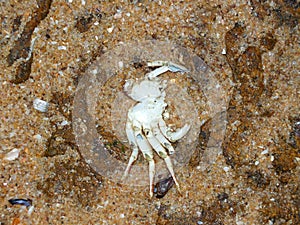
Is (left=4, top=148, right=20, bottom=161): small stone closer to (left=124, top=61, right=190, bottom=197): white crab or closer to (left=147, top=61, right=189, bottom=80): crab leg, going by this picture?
(left=124, top=61, right=190, bottom=197): white crab

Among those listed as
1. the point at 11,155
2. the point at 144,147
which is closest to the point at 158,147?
the point at 144,147

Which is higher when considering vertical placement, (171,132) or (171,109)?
(171,109)

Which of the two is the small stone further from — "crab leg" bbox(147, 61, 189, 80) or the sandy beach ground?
"crab leg" bbox(147, 61, 189, 80)

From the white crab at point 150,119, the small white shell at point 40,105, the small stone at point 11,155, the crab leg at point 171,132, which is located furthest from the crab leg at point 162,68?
the small stone at point 11,155

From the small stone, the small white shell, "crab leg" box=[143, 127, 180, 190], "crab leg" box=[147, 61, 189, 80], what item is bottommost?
"crab leg" box=[143, 127, 180, 190]

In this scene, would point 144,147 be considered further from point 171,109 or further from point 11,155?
point 11,155

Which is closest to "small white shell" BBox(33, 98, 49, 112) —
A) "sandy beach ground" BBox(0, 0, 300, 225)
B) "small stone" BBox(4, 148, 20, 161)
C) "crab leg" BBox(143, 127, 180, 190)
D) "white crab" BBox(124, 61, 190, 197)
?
"sandy beach ground" BBox(0, 0, 300, 225)

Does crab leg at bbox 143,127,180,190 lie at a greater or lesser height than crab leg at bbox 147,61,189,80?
lesser
